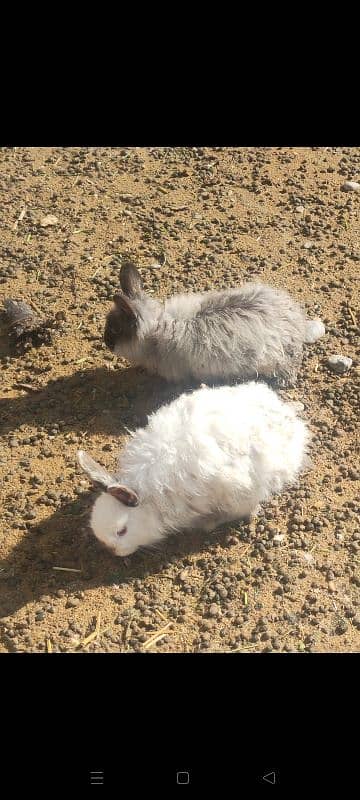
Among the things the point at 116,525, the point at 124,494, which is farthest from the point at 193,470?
the point at 116,525

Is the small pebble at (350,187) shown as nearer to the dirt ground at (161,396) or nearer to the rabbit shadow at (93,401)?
the dirt ground at (161,396)

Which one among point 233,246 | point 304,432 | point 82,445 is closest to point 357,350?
point 304,432

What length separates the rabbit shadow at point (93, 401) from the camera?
5703mm

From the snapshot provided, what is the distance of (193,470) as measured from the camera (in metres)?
4.72

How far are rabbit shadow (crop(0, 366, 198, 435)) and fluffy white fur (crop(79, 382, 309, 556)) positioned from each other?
77 centimetres

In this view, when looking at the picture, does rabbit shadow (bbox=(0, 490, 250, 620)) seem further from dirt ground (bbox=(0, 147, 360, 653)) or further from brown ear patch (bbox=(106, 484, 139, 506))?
brown ear patch (bbox=(106, 484, 139, 506))

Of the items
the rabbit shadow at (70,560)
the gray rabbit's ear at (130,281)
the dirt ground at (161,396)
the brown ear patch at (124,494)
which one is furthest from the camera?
the gray rabbit's ear at (130,281)

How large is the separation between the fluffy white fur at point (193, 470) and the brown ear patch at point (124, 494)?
0.26 feet

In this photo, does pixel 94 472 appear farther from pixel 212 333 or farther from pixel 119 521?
pixel 212 333

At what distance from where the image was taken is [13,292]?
6.69 meters

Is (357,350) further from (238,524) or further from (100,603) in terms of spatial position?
(100,603)

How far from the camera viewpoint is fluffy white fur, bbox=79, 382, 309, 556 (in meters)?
4.74

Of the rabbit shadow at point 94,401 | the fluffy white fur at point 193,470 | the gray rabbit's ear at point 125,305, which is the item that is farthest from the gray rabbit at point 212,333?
the fluffy white fur at point 193,470

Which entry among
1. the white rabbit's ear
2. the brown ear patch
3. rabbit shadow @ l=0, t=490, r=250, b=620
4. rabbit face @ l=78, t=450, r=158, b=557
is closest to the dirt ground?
rabbit shadow @ l=0, t=490, r=250, b=620
